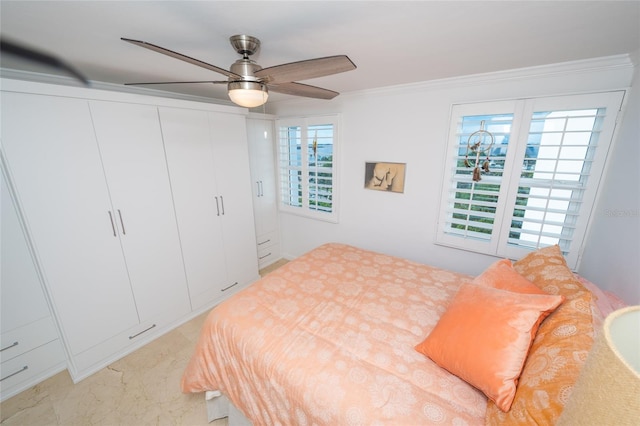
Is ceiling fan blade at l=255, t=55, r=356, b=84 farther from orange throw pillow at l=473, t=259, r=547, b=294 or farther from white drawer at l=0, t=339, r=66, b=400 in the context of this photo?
white drawer at l=0, t=339, r=66, b=400

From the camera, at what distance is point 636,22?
3.82ft

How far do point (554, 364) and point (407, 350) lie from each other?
57 cm

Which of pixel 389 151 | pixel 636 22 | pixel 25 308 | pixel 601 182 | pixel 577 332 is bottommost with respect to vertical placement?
pixel 25 308

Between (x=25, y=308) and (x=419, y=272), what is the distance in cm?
299

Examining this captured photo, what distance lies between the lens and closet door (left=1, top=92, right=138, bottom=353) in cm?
152

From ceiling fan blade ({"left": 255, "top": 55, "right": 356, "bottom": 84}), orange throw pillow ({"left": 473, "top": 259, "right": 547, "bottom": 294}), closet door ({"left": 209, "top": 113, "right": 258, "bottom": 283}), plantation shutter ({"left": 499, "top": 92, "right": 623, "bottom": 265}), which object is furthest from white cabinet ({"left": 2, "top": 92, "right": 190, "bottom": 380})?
plantation shutter ({"left": 499, "top": 92, "right": 623, "bottom": 265})

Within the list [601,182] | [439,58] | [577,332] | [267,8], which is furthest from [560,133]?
[267,8]

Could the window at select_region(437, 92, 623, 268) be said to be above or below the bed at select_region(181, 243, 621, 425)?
above

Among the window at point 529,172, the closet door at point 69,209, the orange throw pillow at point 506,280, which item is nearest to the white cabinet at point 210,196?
the closet door at point 69,209

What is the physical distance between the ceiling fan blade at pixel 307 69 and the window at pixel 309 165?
5.72 ft

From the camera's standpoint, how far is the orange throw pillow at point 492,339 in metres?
0.96

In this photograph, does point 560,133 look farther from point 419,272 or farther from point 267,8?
point 267,8

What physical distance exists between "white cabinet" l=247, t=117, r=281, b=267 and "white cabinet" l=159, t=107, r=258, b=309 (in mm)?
384

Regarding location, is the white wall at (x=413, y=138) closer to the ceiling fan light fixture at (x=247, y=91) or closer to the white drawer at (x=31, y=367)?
the ceiling fan light fixture at (x=247, y=91)
